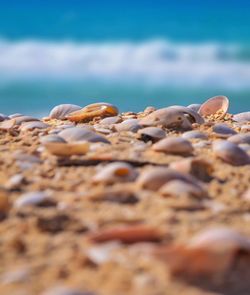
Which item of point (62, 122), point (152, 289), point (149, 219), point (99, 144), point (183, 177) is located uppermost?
point (62, 122)

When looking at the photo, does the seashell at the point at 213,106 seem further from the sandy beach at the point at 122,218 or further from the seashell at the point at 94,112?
the sandy beach at the point at 122,218

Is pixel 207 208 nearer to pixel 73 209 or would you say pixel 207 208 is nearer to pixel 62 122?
pixel 73 209

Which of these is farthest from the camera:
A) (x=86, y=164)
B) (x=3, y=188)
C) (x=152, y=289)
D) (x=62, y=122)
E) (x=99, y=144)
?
(x=62, y=122)

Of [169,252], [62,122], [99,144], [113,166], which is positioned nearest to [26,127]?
[62,122]

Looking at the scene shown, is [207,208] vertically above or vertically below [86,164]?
below

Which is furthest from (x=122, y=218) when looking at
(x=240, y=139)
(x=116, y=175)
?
(x=240, y=139)

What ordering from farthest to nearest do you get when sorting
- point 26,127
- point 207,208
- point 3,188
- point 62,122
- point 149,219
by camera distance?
point 62,122
point 26,127
point 3,188
point 207,208
point 149,219

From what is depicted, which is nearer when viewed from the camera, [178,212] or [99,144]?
[178,212]
